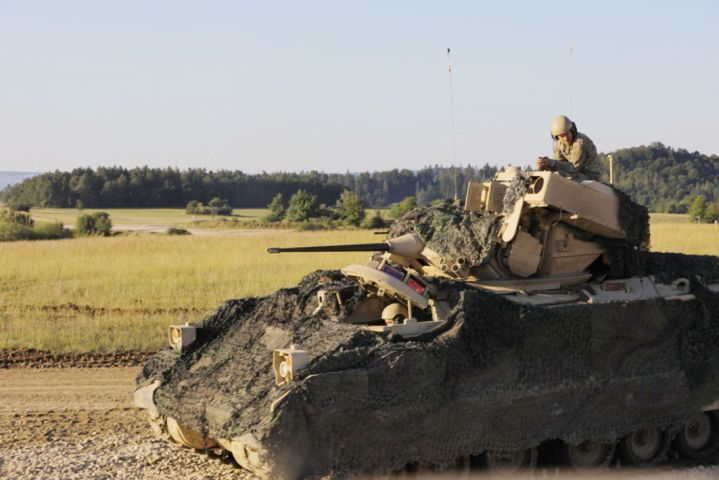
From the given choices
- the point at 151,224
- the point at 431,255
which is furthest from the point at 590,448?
the point at 151,224

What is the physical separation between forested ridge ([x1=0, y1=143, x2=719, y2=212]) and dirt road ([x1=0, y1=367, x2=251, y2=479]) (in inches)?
1614

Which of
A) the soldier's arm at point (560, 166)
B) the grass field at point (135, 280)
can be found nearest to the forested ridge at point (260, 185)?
the grass field at point (135, 280)

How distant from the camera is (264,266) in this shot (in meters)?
26.0

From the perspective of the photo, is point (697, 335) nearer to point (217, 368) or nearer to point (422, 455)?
point (422, 455)

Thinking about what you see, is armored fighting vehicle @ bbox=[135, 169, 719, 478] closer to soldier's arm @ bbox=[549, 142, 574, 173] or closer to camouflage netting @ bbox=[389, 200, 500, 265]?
camouflage netting @ bbox=[389, 200, 500, 265]

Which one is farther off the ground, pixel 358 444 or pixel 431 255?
pixel 431 255

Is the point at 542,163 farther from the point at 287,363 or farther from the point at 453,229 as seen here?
the point at 287,363

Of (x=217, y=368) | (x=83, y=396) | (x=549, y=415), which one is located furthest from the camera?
(x=83, y=396)

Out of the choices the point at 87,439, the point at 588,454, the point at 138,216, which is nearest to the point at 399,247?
the point at 588,454

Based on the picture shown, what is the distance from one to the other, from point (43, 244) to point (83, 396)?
20734 millimetres

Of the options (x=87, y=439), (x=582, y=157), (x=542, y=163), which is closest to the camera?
(x=542, y=163)

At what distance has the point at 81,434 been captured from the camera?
1145cm

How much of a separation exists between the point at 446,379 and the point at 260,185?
7379 centimetres

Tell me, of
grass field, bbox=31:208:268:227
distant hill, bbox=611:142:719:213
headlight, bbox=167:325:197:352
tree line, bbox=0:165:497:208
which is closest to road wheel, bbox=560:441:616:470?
headlight, bbox=167:325:197:352
